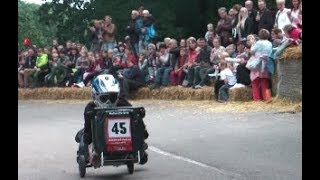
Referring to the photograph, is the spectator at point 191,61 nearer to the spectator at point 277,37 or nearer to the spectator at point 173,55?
the spectator at point 173,55

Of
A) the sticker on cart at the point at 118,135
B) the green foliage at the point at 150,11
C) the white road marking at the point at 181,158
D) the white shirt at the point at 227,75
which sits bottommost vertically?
the white road marking at the point at 181,158

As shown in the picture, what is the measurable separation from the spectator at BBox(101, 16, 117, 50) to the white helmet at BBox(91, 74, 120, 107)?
1678cm

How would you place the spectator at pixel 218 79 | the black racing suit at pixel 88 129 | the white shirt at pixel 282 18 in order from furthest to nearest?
1. the spectator at pixel 218 79
2. the white shirt at pixel 282 18
3. the black racing suit at pixel 88 129

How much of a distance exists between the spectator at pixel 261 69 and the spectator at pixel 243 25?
6.59 feet

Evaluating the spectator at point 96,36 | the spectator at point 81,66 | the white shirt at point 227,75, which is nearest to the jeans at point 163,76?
the white shirt at point 227,75

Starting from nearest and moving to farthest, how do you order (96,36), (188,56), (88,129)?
(88,129) < (188,56) < (96,36)

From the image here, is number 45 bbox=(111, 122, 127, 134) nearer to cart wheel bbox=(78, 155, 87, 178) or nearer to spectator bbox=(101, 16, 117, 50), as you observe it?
cart wheel bbox=(78, 155, 87, 178)

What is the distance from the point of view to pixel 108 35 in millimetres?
26250

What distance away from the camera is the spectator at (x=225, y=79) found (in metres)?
19.0

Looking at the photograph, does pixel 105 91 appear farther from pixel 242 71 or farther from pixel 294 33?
pixel 242 71

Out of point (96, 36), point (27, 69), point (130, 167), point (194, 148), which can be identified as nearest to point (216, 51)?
point (96, 36)

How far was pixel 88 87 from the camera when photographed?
25203mm

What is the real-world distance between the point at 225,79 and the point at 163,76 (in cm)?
385

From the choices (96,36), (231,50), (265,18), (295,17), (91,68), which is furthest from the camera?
(96,36)
